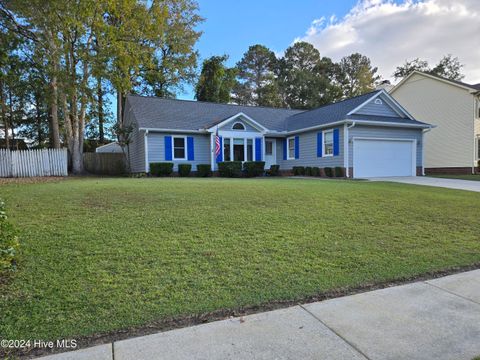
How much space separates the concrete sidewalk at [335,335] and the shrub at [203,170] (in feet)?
47.2

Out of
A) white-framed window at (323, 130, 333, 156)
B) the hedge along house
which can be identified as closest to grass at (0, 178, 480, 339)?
the hedge along house

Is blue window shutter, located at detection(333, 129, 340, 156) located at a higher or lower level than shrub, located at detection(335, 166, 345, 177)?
higher

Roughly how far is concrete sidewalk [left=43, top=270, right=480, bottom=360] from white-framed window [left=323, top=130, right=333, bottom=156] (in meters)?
13.7

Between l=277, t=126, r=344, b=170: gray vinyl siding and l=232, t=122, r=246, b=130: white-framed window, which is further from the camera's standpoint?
l=232, t=122, r=246, b=130: white-framed window

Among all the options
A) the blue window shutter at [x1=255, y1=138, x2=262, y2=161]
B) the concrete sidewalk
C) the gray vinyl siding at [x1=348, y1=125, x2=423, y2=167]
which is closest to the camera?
the concrete sidewalk

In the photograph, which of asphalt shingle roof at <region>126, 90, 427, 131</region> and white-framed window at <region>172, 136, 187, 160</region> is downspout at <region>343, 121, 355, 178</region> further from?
white-framed window at <region>172, 136, 187, 160</region>

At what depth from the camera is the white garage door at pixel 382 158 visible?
15.7 metres

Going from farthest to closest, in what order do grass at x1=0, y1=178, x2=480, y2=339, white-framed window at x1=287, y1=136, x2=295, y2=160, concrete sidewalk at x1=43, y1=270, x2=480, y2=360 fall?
white-framed window at x1=287, y1=136, x2=295, y2=160
grass at x1=0, y1=178, x2=480, y2=339
concrete sidewalk at x1=43, y1=270, x2=480, y2=360

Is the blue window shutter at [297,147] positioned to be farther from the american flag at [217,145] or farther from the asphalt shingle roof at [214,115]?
the american flag at [217,145]

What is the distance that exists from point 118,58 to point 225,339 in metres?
16.3

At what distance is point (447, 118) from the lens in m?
21.0

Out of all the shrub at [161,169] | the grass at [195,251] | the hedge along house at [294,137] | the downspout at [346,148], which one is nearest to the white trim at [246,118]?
the hedge along house at [294,137]

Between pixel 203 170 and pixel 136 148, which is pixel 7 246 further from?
pixel 136 148

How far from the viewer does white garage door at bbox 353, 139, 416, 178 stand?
1566cm
